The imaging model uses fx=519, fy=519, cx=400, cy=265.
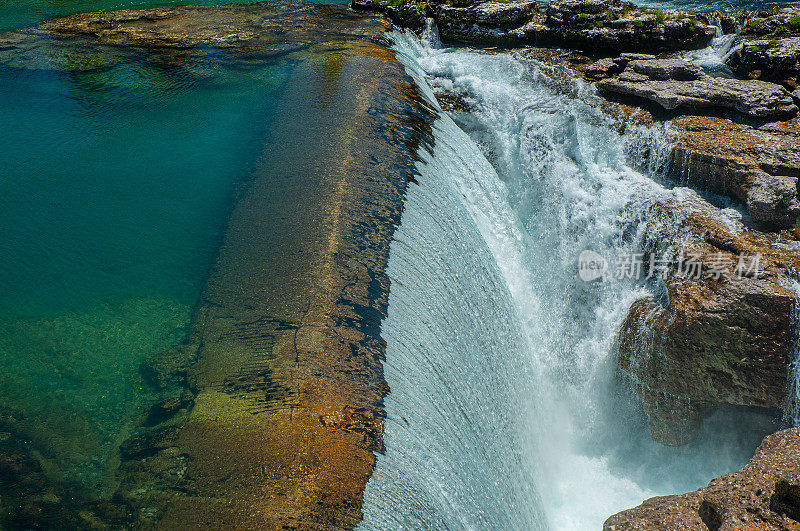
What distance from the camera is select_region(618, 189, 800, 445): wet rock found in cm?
475

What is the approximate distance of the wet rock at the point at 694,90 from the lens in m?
6.54

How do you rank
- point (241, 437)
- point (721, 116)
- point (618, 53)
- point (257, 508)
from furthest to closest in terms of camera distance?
point (618, 53), point (721, 116), point (241, 437), point (257, 508)

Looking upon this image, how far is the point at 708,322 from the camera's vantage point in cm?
489

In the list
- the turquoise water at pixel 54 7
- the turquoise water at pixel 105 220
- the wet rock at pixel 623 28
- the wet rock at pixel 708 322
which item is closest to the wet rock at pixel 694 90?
the wet rock at pixel 623 28

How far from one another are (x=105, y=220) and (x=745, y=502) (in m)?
6.18

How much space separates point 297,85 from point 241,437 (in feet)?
19.7

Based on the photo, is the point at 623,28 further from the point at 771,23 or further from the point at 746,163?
the point at 746,163

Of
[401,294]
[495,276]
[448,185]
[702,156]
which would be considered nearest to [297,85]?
[448,185]

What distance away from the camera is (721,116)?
264 inches

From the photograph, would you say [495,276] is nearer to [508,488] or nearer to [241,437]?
[508,488]

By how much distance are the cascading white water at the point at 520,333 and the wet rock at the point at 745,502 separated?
1.00 meters

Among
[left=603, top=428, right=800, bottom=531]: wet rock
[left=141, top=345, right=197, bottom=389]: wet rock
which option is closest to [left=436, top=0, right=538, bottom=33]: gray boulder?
[left=603, top=428, right=800, bottom=531]: wet rock

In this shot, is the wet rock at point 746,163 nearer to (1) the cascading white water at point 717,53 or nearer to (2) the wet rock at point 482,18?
(1) the cascading white water at point 717,53

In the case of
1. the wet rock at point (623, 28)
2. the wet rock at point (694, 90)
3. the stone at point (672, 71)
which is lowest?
the wet rock at point (694, 90)
